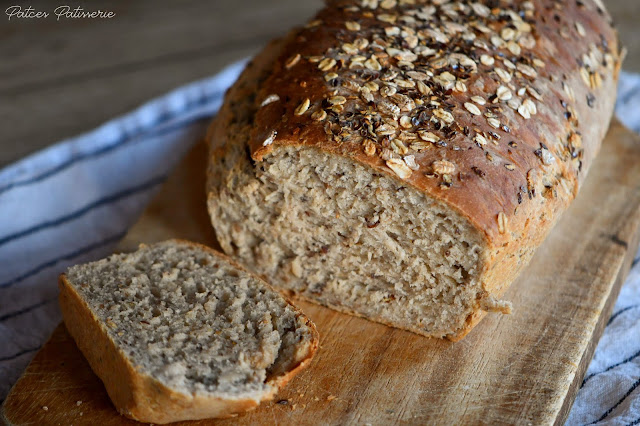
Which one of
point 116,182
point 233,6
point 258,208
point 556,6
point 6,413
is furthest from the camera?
point 233,6

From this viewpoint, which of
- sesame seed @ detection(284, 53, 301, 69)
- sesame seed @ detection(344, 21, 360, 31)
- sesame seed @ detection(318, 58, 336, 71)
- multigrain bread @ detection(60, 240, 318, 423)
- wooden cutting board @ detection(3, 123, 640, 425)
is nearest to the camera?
multigrain bread @ detection(60, 240, 318, 423)

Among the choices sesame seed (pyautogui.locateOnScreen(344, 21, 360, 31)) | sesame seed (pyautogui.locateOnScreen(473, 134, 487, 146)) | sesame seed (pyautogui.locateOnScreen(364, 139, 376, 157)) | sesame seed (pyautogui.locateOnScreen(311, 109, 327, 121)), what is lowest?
sesame seed (pyautogui.locateOnScreen(473, 134, 487, 146))

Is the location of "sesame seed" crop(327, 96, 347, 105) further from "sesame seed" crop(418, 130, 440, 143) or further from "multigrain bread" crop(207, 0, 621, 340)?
"sesame seed" crop(418, 130, 440, 143)

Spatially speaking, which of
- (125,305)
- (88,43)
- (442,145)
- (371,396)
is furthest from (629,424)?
(88,43)

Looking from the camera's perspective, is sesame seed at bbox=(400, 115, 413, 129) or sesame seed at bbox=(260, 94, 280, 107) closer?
sesame seed at bbox=(400, 115, 413, 129)

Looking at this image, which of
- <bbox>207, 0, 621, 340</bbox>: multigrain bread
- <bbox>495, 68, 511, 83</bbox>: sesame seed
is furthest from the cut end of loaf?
<bbox>495, 68, 511, 83</bbox>: sesame seed

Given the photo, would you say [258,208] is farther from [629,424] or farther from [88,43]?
[88,43]
